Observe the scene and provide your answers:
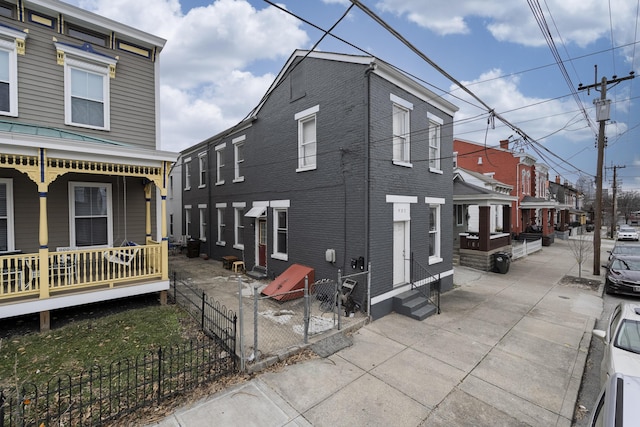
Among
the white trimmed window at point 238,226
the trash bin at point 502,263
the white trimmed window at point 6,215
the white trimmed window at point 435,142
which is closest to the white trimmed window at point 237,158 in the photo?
the white trimmed window at point 238,226

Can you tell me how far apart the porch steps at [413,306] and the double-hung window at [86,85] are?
1059 centimetres

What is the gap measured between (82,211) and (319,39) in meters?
8.69

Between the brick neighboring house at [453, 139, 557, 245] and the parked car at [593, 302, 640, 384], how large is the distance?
2194 centimetres

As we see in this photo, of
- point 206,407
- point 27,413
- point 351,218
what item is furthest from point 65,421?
point 351,218

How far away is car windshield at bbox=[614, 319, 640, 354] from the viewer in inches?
183

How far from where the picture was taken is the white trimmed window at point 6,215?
7.98 metres

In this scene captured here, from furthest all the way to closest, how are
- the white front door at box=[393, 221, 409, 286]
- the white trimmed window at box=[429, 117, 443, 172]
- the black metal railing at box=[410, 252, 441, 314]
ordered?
the white trimmed window at box=[429, 117, 443, 172] → the black metal railing at box=[410, 252, 441, 314] → the white front door at box=[393, 221, 409, 286]

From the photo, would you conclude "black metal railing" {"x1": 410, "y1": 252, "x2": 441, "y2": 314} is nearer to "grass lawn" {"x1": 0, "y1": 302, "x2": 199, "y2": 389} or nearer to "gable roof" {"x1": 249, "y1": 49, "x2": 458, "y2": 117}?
"gable roof" {"x1": 249, "y1": 49, "x2": 458, "y2": 117}

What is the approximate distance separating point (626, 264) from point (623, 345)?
971 centimetres

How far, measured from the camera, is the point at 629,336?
484 centimetres

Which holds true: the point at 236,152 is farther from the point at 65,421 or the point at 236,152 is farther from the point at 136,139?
the point at 65,421

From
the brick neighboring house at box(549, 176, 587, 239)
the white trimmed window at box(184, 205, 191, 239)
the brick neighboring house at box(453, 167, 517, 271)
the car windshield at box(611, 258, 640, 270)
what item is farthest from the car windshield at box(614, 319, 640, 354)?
the brick neighboring house at box(549, 176, 587, 239)

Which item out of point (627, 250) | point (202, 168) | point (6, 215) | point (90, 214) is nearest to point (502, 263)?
point (627, 250)

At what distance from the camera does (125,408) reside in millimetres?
4258
